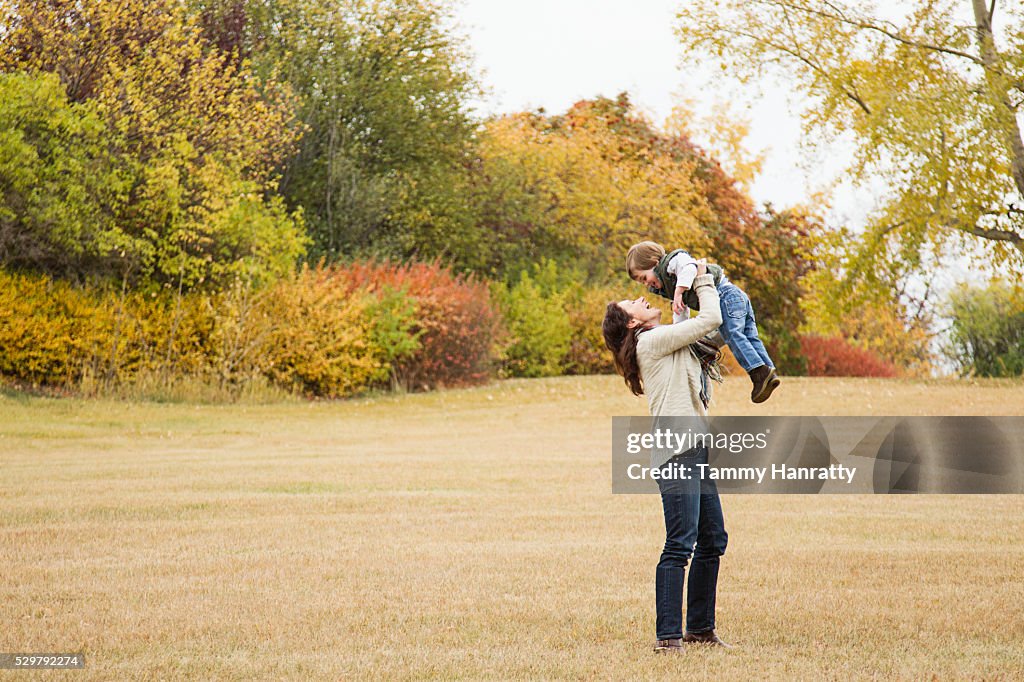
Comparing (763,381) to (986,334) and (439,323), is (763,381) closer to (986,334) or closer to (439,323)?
(439,323)

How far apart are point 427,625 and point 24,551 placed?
3.43 meters

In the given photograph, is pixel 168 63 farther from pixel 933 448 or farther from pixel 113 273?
pixel 933 448

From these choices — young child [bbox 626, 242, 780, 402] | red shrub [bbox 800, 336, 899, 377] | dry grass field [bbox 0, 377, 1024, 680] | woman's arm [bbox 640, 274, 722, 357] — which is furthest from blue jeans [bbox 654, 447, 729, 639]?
red shrub [bbox 800, 336, 899, 377]

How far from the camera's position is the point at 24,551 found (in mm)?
7656

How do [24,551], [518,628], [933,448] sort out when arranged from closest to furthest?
1. [518,628]
2. [24,551]
3. [933,448]

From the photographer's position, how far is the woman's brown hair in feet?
16.4

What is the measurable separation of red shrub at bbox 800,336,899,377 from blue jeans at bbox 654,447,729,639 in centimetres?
3128

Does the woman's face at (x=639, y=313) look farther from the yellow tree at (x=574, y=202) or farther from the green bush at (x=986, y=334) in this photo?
the green bush at (x=986, y=334)

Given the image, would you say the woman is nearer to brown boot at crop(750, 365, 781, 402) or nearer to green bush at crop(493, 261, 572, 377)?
brown boot at crop(750, 365, 781, 402)

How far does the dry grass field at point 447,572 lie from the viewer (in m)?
4.99

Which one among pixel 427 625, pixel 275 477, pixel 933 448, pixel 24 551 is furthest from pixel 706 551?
pixel 933 448

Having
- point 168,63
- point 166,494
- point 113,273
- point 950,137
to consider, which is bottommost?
point 166,494

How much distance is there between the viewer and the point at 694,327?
4.79 metres

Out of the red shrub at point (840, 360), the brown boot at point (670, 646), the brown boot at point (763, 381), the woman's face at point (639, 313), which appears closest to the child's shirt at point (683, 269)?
the woman's face at point (639, 313)
